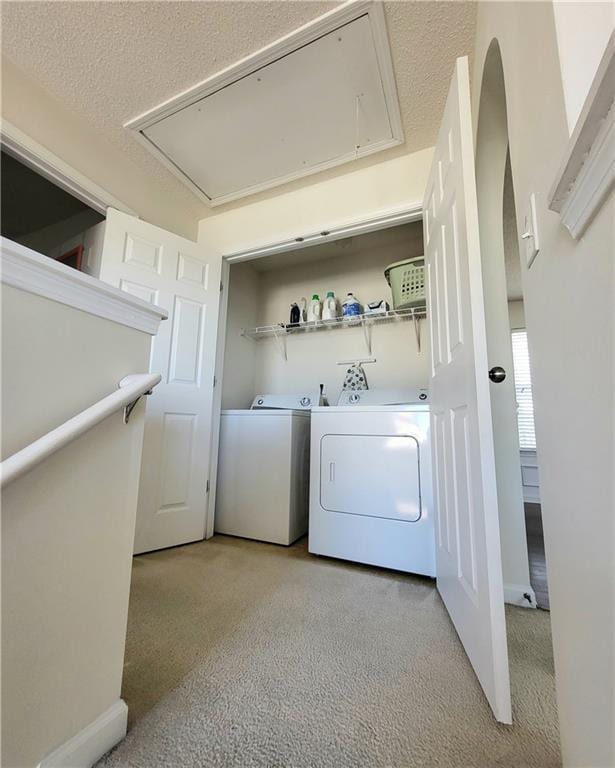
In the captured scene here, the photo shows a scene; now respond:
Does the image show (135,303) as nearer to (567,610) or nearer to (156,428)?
(567,610)

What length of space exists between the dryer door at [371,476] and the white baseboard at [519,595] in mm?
443

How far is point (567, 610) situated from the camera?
585 millimetres

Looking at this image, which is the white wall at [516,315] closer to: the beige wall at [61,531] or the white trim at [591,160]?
the white trim at [591,160]

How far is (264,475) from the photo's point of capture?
7.02 ft

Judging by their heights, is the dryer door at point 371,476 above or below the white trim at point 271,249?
below

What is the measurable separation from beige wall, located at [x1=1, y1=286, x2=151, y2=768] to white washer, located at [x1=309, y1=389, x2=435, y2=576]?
1226 mm

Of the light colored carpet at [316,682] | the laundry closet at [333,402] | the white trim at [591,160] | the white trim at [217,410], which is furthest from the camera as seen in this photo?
the white trim at [217,410]

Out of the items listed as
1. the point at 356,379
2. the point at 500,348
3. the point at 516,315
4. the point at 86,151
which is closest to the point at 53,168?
the point at 86,151

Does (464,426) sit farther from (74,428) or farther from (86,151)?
(86,151)

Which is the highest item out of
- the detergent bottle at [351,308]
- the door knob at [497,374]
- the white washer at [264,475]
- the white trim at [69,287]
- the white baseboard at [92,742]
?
the detergent bottle at [351,308]

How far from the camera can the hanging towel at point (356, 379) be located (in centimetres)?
249

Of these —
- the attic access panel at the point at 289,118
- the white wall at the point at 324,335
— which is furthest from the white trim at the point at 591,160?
the white wall at the point at 324,335

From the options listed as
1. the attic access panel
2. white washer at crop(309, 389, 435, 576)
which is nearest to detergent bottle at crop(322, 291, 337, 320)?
the attic access panel

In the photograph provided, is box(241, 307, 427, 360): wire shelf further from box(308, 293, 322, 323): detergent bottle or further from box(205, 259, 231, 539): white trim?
box(205, 259, 231, 539): white trim
